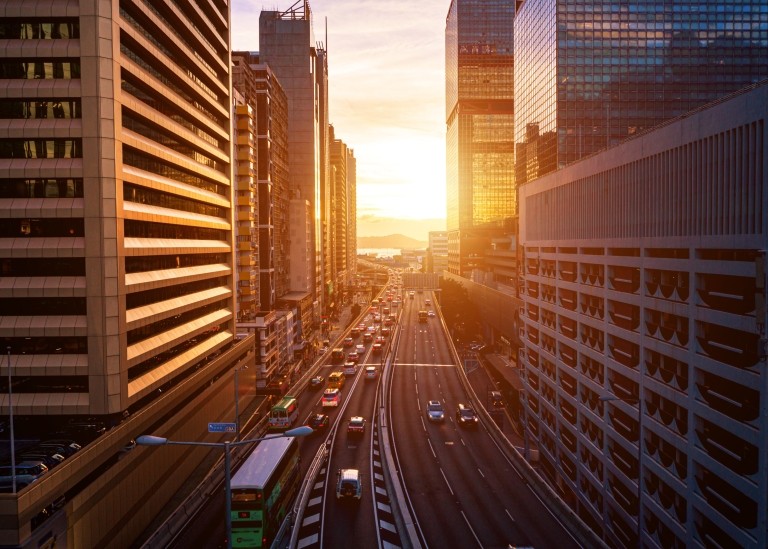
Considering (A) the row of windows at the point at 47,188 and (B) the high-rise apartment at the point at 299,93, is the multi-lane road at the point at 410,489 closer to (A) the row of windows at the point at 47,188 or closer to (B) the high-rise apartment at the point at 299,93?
(A) the row of windows at the point at 47,188

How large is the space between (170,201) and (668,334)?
39.6m

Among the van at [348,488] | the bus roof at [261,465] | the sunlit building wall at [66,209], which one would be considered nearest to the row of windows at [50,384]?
the sunlit building wall at [66,209]

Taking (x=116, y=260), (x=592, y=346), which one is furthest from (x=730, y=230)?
(x=116, y=260)

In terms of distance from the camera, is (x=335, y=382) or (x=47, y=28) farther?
(x=335, y=382)

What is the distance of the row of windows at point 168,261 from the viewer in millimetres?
37812

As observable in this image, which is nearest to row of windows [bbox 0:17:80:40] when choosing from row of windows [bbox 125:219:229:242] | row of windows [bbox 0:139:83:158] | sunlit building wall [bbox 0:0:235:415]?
sunlit building wall [bbox 0:0:235:415]

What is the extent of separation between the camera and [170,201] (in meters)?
45.9

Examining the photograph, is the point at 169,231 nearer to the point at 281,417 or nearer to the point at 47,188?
the point at 47,188

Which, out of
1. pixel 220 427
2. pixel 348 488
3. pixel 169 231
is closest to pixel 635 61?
pixel 169 231

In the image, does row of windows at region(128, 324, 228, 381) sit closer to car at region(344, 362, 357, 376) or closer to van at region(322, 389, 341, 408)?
van at region(322, 389, 341, 408)

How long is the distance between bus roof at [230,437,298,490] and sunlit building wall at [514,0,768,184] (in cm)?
9142

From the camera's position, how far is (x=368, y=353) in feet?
352

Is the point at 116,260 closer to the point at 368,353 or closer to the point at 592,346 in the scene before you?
the point at 592,346

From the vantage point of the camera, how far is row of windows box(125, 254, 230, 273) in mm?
37812
